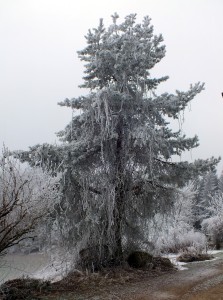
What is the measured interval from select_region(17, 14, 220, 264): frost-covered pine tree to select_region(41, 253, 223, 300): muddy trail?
108 inches

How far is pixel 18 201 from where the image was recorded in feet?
27.2

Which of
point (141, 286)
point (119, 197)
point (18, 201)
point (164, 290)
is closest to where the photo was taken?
point (18, 201)

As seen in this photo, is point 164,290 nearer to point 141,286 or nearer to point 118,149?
point 141,286

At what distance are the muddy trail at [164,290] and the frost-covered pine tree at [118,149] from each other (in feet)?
8.97

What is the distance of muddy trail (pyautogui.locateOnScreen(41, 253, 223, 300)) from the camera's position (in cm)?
883

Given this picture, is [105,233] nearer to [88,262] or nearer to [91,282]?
[88,262]

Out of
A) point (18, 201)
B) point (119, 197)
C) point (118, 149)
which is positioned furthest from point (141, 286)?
point (118, 149)

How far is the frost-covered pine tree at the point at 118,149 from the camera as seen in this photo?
42.8 feet

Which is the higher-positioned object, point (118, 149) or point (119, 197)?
point (118, 149)

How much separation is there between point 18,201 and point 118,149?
640 centimetres

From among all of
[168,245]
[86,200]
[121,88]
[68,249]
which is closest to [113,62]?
[121,88]

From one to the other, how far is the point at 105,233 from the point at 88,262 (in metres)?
1.26

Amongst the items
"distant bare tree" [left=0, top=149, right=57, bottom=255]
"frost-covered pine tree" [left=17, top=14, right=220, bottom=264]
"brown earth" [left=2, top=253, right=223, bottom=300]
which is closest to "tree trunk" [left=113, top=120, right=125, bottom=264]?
"frost-covered pine tree" [left=17, top=14, right=220, bottom=264]

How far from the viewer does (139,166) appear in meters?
14.2
